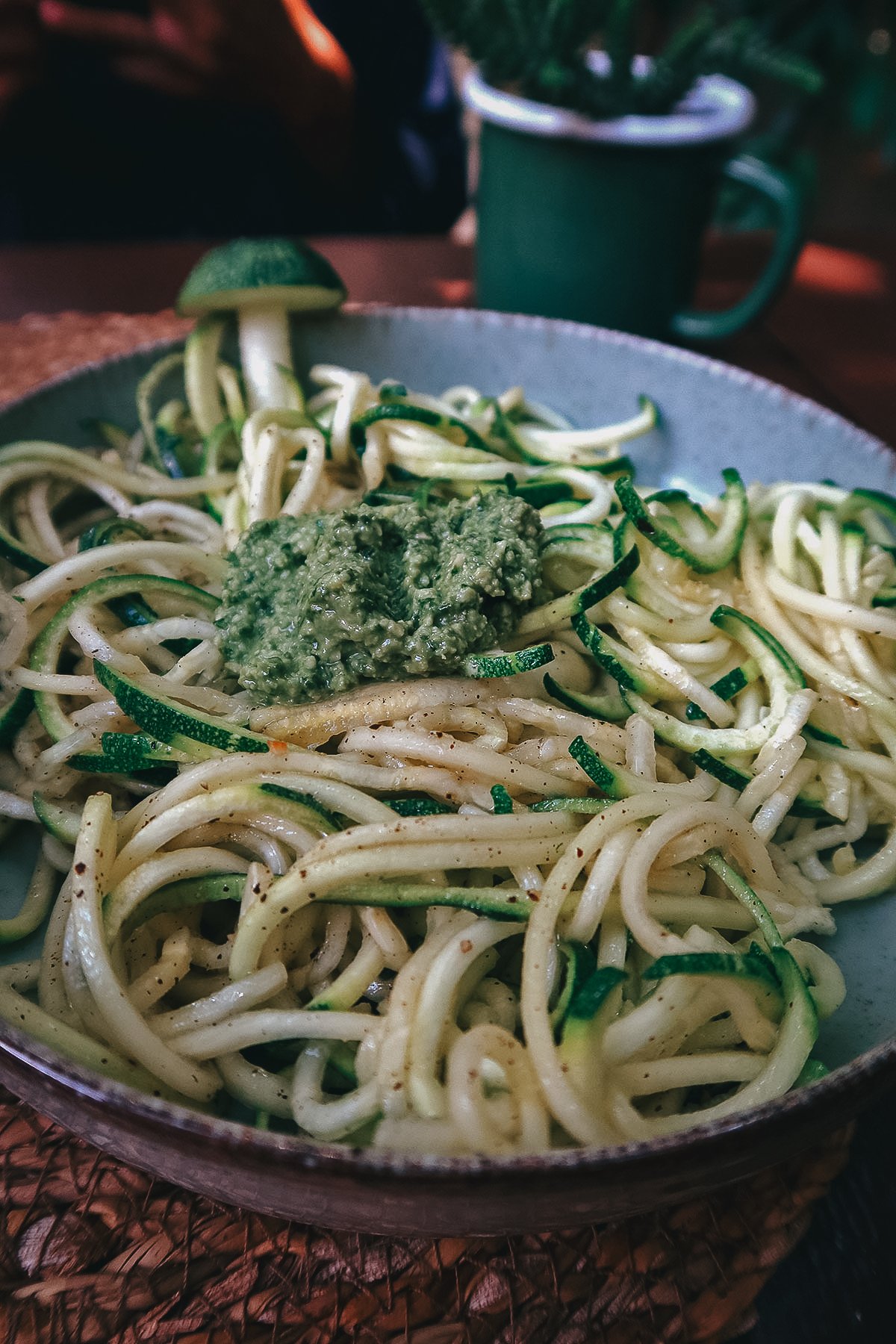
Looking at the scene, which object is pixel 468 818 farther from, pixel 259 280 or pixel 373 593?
pixel 259 280

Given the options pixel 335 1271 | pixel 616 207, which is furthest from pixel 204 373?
pixel 335 1271

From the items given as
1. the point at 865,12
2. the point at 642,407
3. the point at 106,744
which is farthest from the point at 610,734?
the point at 865,12

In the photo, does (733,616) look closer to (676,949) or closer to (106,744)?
(676,949)

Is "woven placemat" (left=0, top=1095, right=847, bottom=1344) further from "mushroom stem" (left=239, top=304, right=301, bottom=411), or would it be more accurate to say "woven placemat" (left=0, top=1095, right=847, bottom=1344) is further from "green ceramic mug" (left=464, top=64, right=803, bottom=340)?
"green ceramic mug" (left=464, top=64, right=803, bottom=340)

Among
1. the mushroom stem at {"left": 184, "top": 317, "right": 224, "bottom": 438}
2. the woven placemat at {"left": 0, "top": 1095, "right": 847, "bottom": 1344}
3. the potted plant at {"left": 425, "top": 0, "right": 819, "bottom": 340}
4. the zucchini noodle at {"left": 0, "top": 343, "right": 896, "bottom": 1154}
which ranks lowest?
the woven placemat at {"left": 0, "top": 1095, "right": 847, "bottom": 1344}

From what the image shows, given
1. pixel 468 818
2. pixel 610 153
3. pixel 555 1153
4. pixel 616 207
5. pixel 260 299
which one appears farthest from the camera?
pixel 616 207

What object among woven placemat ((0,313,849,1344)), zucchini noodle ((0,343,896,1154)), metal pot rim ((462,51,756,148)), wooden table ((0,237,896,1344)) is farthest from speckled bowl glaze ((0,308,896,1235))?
wooden table ((0,237,896,1344))

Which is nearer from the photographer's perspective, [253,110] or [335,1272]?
[335,1272]
